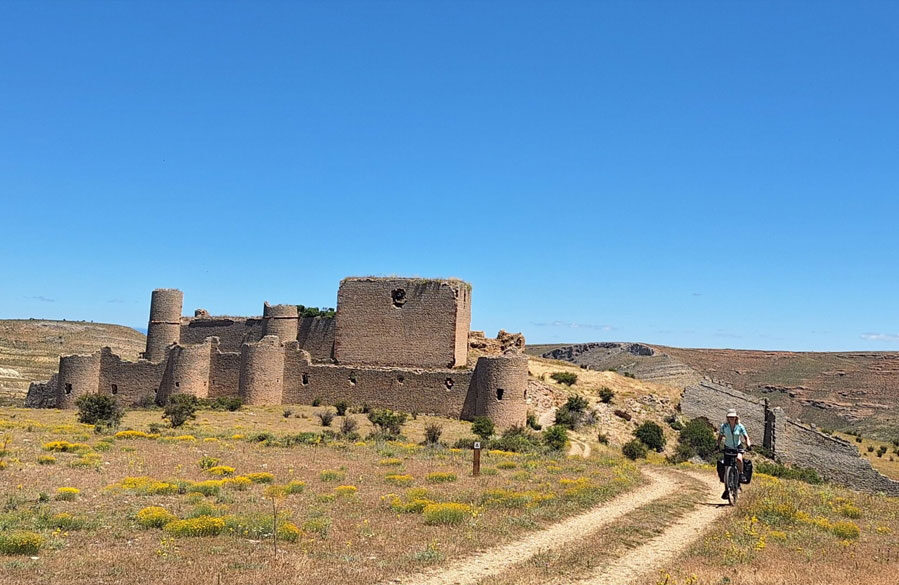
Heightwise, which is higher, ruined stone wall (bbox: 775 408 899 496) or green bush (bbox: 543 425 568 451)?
green bush (bbox: 543 425 568 451)

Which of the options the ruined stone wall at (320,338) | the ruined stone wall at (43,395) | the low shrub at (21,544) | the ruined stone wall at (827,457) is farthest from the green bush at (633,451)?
the ruined stone wall at (43,395)

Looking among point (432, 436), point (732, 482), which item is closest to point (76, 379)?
point (432, 436)

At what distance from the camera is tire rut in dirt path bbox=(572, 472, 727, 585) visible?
25.7ft

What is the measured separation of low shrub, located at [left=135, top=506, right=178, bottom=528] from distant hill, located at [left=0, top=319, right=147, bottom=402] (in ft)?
131

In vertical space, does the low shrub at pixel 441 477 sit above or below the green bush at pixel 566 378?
below

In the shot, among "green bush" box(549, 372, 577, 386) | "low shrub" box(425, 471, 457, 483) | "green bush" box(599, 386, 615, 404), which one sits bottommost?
"low shrub" box(425, 471, 457, 483)

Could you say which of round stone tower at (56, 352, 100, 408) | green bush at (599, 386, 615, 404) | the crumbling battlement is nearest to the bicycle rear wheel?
green bush at (599, 386, 615, 404)

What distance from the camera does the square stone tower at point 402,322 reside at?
1156 inches

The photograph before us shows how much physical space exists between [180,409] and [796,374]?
75.9m

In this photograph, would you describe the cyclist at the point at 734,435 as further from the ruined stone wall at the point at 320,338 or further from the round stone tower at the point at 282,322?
the round stone tower at the point at 282,322

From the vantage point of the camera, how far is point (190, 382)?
97.7 ft

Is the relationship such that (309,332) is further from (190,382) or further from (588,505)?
(588,505)

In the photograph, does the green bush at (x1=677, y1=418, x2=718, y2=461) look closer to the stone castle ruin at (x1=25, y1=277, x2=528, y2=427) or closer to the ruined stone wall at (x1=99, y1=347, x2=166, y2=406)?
the stone castle ruin at (x1=25, y1=277, x2=528, y2=427)

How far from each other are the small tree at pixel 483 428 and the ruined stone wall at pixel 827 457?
16459mm
